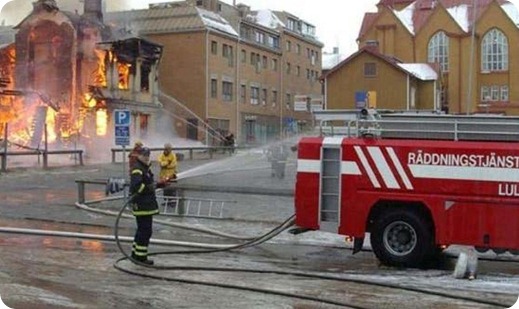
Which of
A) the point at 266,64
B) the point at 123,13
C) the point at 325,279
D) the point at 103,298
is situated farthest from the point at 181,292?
the point at 123,13

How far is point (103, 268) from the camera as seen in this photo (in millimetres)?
9453

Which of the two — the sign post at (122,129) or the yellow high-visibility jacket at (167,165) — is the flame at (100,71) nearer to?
the sign post at (122,129)

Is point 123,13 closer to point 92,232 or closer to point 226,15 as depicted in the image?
point 226,15

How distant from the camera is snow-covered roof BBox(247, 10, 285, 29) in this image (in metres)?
31.2

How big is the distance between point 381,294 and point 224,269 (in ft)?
7.01

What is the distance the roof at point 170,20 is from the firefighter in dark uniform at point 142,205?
2292 centimetres

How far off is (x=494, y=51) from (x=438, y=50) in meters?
1.44

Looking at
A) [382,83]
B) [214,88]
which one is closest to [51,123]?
[214,88]

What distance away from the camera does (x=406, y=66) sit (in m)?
16.8

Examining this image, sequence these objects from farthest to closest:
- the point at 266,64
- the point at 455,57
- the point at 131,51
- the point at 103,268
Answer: the point at 131,51
the point at 266,64
the point at 455,57
the point at 103,268

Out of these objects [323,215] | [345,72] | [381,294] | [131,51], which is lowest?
[381,294]

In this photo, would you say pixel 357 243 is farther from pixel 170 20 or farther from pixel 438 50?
pixel 170 20

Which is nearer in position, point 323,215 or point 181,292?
point 181,292

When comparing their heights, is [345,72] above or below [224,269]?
above
